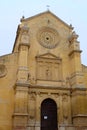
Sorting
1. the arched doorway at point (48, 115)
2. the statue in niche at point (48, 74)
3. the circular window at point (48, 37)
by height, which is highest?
the circular window at point (48, 37)

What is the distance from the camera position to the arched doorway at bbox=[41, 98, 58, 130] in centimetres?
1941

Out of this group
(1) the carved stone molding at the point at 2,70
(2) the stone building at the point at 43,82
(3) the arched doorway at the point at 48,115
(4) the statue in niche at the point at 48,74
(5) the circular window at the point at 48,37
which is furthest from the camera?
(5) the circular window at the point at 48,37

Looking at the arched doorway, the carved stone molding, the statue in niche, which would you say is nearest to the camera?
the arched doorway

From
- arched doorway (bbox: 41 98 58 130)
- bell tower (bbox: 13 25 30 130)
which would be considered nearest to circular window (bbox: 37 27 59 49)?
bell tower (bbox: 13 25 30 130)

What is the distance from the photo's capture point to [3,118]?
18281mm

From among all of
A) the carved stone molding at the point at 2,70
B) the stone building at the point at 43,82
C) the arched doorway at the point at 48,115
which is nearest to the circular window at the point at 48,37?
the stone building at the point at 43,82

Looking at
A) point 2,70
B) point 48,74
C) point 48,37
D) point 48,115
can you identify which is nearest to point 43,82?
point 48,74

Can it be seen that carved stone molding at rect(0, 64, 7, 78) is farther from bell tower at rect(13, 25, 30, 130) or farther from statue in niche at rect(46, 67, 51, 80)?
statue in niche at rect(46, 67, 51, 80)

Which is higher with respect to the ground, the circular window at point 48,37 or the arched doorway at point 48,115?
the circular window at point 48,37

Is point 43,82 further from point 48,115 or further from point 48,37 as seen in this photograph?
point 48,37

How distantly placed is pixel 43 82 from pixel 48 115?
2862 millimetres

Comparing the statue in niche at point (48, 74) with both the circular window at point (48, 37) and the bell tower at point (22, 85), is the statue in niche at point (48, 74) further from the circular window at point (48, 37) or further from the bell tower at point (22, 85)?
the circular window at point (48, 37)

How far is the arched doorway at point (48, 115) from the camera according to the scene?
19406mm

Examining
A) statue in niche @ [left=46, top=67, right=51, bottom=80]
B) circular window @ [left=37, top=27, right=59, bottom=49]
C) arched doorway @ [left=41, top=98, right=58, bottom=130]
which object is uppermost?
circular window @ [left=37, top=27, right=59, bottom=49]
